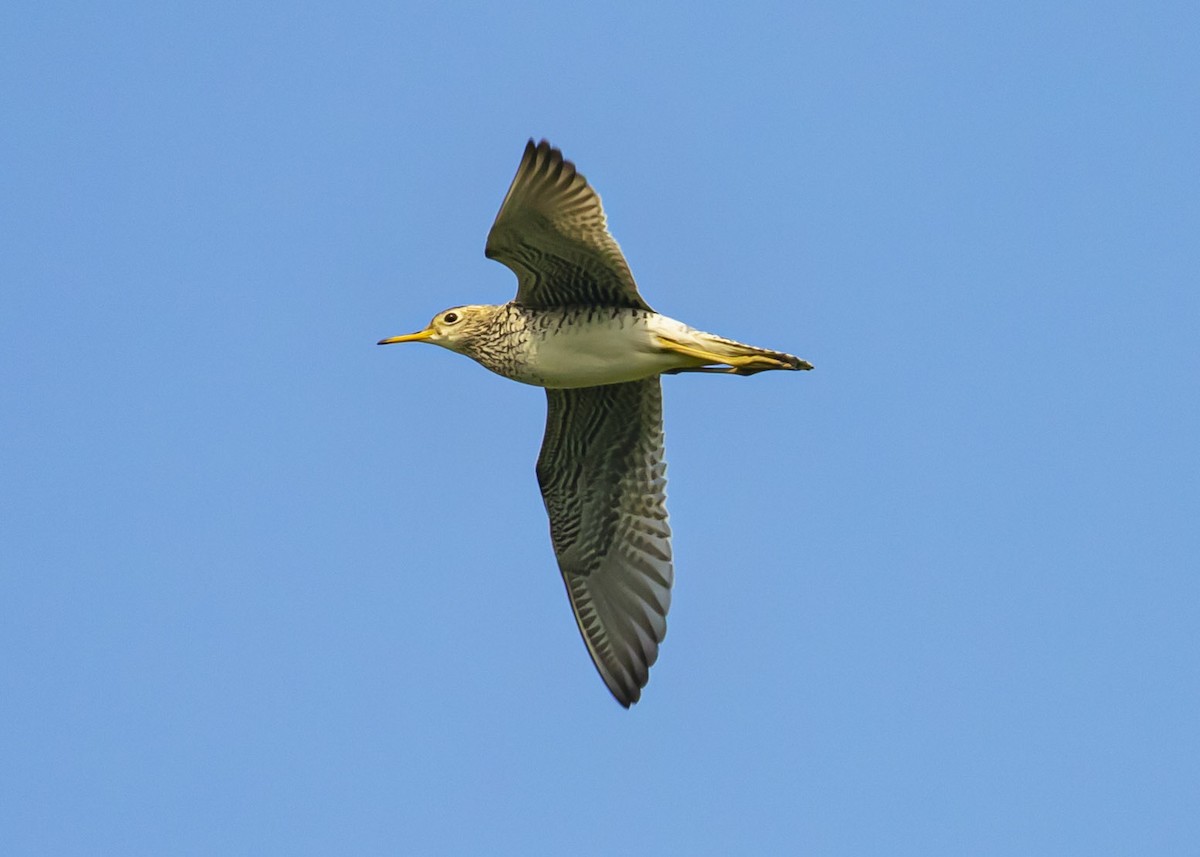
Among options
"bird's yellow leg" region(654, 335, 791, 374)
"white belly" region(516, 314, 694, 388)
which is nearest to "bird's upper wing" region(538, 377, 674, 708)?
"white belly" region(516, 314, 694, 388)

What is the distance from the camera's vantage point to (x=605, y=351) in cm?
1185

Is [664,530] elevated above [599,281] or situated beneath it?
situated beneath

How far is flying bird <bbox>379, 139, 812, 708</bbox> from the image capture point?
1130 centimetres

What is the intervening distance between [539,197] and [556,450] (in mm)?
2956

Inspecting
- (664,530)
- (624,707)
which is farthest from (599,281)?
(624,707)

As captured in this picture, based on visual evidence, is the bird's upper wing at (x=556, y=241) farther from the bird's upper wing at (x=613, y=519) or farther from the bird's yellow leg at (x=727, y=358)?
the bird's upper wing at (x=613, y=519)

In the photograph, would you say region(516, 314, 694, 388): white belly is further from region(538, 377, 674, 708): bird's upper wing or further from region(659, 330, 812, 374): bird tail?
region(538, 377, 674, 708): bird's upper wing

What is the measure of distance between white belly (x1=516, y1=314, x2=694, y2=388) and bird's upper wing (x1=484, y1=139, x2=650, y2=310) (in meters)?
0.18

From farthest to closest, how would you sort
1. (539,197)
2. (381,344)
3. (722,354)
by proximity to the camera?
1. (381,344)
2. (722,354)
3. (539,197)

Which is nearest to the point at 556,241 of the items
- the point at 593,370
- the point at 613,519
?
the point at 593,370

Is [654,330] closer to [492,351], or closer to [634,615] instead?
[492,351]

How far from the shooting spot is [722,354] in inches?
467

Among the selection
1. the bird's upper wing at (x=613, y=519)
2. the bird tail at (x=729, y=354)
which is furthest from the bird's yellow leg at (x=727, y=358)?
the bird's upper wing at (x=613, y=519)

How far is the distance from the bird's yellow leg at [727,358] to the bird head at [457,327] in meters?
1.36
